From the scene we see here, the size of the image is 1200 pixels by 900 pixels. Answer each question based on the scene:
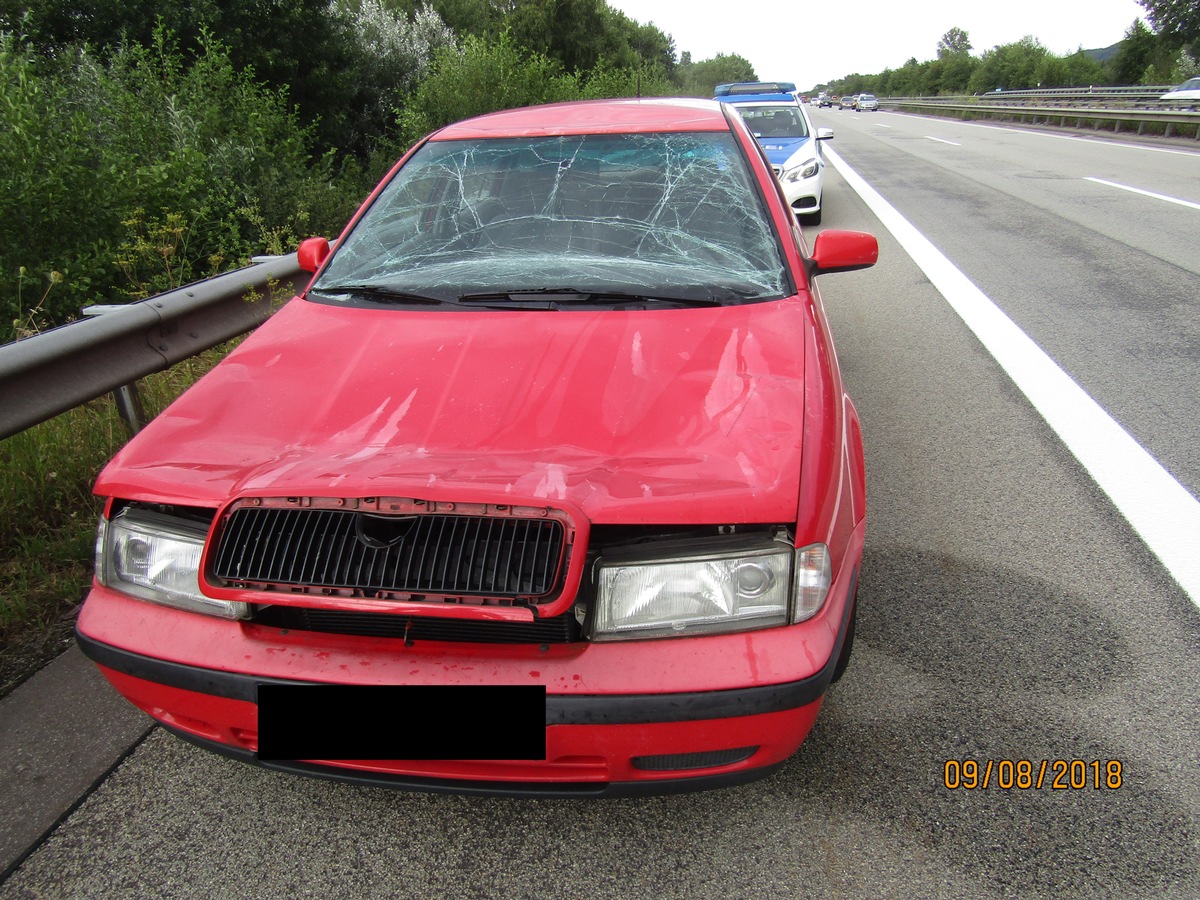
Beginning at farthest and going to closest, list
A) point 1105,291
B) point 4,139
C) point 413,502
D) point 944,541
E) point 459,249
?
point 1105,291
point 4,139
point 944,541
point 459,249
point 413,502

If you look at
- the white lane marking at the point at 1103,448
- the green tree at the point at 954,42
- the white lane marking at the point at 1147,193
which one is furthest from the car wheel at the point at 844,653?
the green tree at the point at 954,42

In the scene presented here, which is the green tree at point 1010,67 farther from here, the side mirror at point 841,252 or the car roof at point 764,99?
the side mirror at point 841,252

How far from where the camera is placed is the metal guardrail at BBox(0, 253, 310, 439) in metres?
2.94

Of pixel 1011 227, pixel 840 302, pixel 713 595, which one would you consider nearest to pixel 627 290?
pixel 713 595

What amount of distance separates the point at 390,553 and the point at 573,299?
1.16 metres

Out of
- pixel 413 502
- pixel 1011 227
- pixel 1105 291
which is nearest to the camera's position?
pixel 413 502

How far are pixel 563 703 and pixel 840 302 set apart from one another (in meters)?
5.94

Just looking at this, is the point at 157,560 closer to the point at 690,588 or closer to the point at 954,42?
the point at 690,588

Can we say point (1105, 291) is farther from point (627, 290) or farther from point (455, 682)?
point (455, 682)

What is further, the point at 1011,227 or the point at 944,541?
the point at 1011,227

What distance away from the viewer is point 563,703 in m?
1.69

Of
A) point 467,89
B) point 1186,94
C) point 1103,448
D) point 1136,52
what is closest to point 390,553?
point 1103,448

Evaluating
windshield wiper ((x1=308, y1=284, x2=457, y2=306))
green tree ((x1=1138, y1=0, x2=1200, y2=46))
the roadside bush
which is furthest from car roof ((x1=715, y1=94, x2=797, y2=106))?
green tree ((x1=1138, y1=0, x2=1200, y2=46))

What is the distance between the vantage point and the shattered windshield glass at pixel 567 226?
271cm
